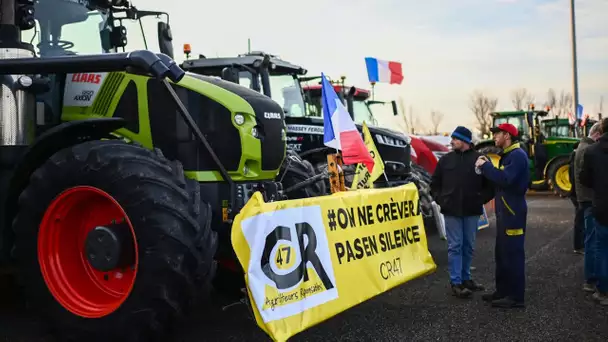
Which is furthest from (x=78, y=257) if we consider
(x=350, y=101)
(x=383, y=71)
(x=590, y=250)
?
(x=383, y=71)

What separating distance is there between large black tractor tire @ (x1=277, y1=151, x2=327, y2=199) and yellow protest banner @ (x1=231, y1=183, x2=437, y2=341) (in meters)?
1.04

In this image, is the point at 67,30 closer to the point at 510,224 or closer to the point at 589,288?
the point at 510,224

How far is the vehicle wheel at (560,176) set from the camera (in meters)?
20.2

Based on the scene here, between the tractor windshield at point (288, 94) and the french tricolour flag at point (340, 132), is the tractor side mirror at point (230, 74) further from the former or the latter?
the french tricolour flag at point (340, 132)

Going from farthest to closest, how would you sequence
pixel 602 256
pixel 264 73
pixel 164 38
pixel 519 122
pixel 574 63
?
1. pixel 574 63
2. pixel 519 122
3. pixel 264 73
4. pixel 602 256
5. pixel 164 38

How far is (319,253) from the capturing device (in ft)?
17.0

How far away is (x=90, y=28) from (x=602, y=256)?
5676 mm

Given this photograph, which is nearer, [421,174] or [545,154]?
[421,174]

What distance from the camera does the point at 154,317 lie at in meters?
4.46

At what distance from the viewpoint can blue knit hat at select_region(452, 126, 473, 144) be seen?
731 cm

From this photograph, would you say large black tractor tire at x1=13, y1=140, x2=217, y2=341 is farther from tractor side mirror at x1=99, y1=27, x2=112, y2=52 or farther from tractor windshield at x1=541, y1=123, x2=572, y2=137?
tractor windshield at x1=541, y1=123, x2=572, y2=137

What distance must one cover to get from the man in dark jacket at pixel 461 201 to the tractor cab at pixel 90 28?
3261 millimetres

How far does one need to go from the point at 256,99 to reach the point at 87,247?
200cm

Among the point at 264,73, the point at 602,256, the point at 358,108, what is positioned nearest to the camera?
the point at 602,256
